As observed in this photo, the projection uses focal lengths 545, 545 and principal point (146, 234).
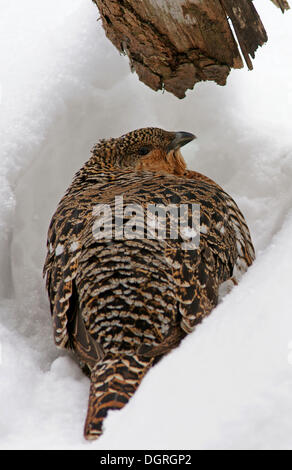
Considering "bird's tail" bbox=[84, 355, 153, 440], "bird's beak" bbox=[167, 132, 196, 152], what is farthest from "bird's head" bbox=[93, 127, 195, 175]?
"bird's tail" bbox=[84, 355, 153, 440]

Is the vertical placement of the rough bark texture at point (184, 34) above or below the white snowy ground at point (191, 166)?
above

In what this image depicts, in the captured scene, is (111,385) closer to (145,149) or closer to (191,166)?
(145,149)

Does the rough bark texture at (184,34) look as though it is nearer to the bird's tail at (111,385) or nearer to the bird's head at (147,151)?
the bird's head at (147,151)

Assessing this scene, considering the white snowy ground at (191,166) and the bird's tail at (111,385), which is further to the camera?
the bird's tail at (111,385)

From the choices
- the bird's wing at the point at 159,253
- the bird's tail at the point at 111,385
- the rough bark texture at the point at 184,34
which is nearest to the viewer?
the bird's tail at the point at 111,385

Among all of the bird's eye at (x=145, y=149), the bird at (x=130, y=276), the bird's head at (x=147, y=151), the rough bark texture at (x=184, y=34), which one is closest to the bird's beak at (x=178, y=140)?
the bird's head at (x=147, y=151)

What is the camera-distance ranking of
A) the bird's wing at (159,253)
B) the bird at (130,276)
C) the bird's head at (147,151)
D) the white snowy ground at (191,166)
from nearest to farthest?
the white snowy ground at (191,166)
the bird at (130,276)
the bird's wing at (159,253)
the bird's head at (147,151)

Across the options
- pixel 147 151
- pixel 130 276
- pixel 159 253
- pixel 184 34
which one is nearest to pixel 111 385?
pixel 130 276

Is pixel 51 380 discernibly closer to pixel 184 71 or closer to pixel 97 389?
pixel 97 389
